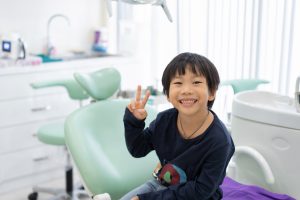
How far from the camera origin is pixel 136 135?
1489 mm

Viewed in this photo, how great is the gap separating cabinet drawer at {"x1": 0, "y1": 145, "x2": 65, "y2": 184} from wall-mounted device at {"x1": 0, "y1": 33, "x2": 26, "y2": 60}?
76cm

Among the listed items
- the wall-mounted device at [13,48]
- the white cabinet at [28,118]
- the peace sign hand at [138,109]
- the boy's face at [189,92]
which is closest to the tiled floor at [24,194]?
the white cabinet at [28,118]

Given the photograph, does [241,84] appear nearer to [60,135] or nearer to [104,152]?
[104,152]

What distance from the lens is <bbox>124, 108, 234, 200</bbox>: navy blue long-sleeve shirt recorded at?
1374mm

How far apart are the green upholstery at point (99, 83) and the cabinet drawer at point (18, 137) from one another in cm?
152

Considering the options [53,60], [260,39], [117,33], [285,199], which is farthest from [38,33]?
[285,199]

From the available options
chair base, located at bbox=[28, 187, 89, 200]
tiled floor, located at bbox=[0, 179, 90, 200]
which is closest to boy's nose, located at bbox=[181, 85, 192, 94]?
chair base, located at bbox=[28, 187, 89, 200]

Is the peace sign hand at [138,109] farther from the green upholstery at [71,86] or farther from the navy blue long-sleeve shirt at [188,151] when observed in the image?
the green upholstery at [71,86]

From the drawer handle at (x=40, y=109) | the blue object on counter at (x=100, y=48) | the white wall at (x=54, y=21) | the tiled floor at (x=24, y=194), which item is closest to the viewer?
the tiled floor at (x=24, y=194)

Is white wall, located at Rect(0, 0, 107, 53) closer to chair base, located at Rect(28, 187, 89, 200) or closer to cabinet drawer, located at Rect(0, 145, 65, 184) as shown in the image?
cabinet drawer, located at Rect(0, 145, 65, 184)

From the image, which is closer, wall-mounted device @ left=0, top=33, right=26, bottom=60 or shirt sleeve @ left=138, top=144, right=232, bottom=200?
shirt sleeve @ left=138, top=144, right=232, bottom=200

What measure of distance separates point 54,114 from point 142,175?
70.4 inches

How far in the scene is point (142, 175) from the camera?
1.79 meters

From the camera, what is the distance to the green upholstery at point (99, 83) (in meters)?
1.79
